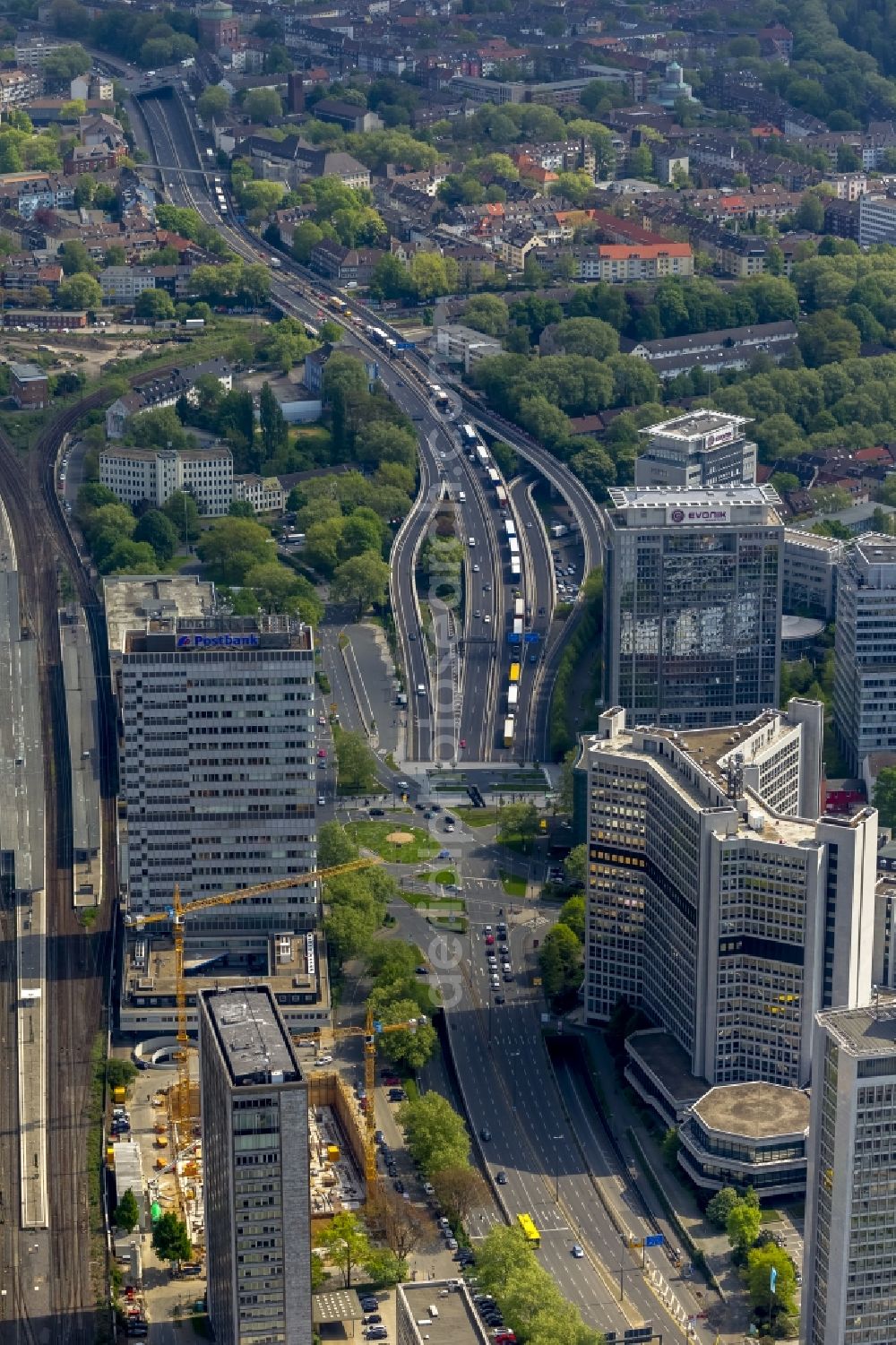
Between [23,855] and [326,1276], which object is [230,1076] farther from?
[23,855]

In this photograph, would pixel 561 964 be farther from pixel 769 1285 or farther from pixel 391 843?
pixel 769 1285

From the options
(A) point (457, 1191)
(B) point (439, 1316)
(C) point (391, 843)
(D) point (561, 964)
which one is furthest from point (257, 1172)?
(C) point (391, 843)

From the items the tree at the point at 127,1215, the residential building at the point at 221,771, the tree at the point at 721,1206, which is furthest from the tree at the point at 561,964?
the tree at the point at 127,1215

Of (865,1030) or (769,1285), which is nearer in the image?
(865,1030)

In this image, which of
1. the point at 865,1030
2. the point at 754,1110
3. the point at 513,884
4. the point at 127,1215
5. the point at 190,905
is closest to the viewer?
the point at 865,1030

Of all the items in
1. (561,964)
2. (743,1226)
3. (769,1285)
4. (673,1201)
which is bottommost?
(673,1201)

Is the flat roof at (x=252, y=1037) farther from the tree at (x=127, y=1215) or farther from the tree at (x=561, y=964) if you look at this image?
the tree at (x=561, y=964)

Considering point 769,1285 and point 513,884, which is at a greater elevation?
point 513,884

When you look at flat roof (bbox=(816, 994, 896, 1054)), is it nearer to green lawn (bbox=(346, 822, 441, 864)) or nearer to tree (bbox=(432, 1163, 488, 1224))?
tree (bbox=(432, 1163, 488, 1224))
